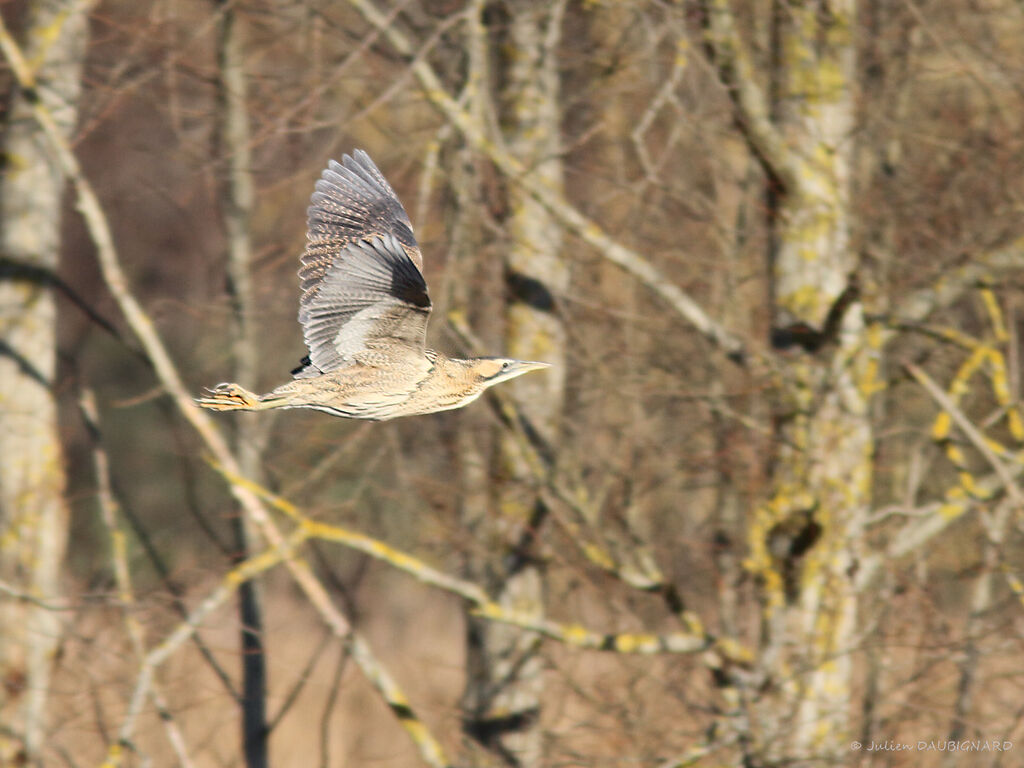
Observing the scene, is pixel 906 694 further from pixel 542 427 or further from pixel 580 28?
pixel 580 28

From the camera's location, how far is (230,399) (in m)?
2.95

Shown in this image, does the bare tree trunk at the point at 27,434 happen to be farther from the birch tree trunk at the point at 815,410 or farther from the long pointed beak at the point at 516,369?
the birch tree trunk at the point at 815,410

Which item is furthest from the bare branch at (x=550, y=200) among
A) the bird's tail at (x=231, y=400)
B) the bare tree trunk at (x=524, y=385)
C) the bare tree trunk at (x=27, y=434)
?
the bare tree trunk at (x=27, y=434)

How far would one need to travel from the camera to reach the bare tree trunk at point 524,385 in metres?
5.44

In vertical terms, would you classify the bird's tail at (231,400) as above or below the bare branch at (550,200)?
below

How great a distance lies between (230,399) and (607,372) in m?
2.69

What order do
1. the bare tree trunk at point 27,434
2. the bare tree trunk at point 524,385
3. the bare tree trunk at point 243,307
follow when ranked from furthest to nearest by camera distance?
1. the bare tree trunk at point 243,307
2. the bare tree trunk at point 27,434
3. the bare tree trunk at point 524,385

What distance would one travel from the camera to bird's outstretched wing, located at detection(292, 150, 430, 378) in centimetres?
294

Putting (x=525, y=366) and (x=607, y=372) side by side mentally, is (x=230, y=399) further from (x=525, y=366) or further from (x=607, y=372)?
(x=607, y=372)

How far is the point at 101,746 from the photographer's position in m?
5.87

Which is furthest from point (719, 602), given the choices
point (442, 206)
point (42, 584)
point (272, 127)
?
point (42, 584)

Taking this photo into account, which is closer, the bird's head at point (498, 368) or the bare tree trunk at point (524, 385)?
the bird's head at point (498, 368)

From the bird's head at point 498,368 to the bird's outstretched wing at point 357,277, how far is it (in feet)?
1.07

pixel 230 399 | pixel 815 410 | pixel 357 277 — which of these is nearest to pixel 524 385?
pixel 815 410
